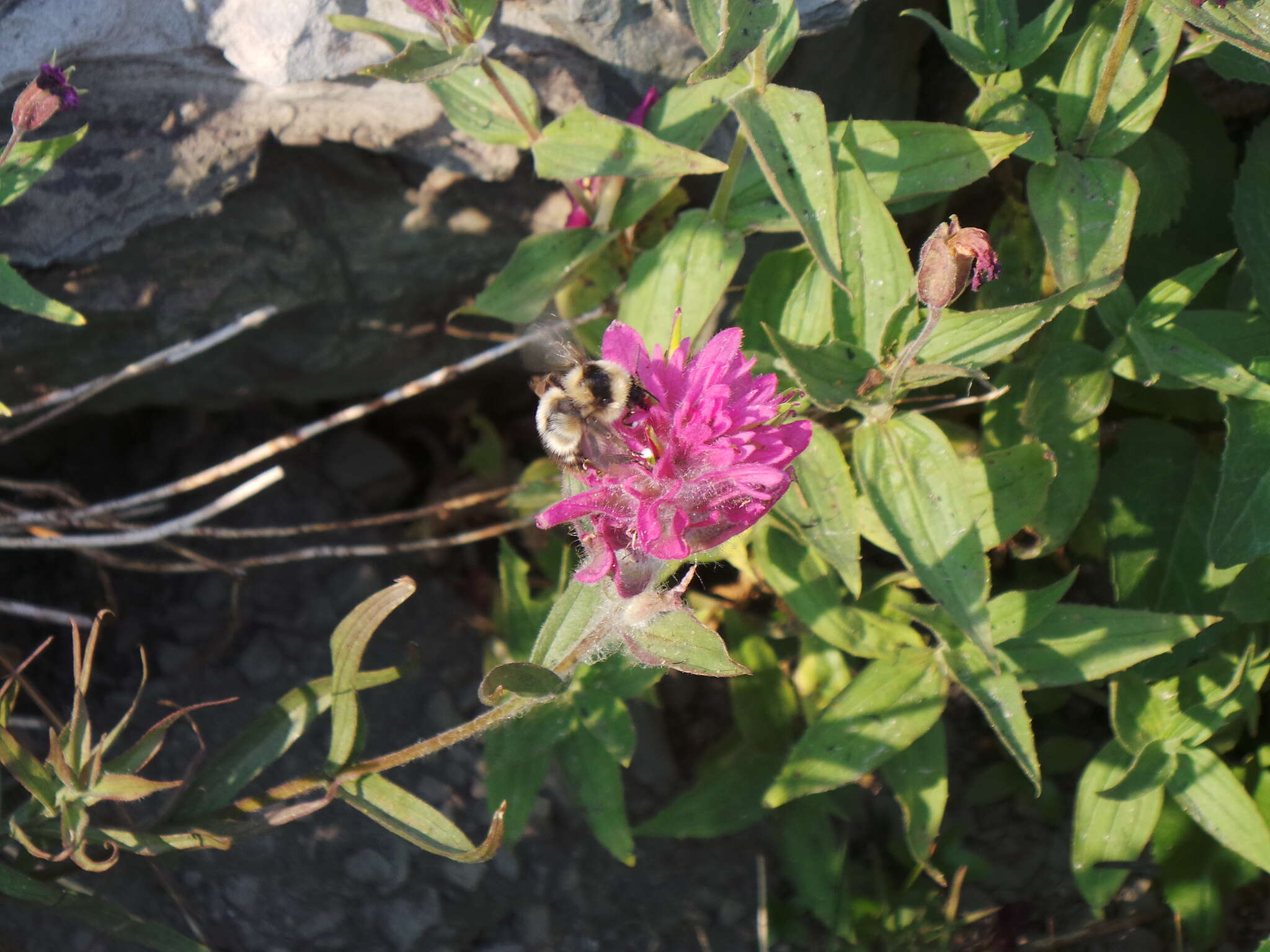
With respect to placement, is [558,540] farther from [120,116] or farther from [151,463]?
[120,116]

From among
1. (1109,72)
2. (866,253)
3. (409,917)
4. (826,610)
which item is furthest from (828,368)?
(409,917)

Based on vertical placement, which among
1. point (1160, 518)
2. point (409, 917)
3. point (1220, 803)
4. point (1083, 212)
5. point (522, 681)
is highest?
point (1083, 212)

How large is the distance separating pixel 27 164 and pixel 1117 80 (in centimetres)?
195

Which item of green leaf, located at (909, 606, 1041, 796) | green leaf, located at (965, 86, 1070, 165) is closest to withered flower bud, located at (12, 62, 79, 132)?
green leaf, located at (965, 86, 1070, 165)

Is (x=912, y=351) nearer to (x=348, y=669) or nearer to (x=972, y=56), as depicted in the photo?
(x=972, y=56)

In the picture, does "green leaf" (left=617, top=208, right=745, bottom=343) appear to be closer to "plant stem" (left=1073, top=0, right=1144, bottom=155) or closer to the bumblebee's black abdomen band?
the bumblebee's black abdomen band

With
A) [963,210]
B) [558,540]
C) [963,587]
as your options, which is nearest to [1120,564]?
[963,587]

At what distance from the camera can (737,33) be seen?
5.35 ft

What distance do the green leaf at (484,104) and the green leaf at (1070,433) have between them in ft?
3.60

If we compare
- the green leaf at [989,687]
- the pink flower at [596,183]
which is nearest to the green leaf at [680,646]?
the green leaf at [989,687]

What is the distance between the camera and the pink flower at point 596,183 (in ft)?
6.77

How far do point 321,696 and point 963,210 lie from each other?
179 centimetres

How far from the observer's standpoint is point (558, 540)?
252 centimetres

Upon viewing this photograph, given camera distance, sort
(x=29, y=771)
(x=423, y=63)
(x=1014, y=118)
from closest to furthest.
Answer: (x=29, y=771) < (x=423, y=63) < (x=1014, y=118)
